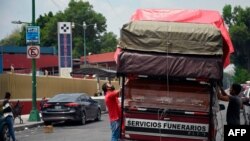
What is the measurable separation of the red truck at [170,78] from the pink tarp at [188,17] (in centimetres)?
36

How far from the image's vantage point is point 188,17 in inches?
480

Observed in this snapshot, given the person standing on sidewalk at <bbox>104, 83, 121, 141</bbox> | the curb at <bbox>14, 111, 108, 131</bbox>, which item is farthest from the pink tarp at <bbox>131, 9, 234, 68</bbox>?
the curb at <bbox>14, 111, 108, 131</bbox>

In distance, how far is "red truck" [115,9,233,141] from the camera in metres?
11.1

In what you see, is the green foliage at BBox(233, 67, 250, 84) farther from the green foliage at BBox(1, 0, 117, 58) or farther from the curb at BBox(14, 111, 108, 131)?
the curb at BBox(14, 111, 108, 131)

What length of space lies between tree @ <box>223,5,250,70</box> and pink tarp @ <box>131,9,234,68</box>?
74460 millimetres

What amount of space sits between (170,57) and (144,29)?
87cm

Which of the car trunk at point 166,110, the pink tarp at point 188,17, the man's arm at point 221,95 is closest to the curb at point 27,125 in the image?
the pink tarp at point 188,17

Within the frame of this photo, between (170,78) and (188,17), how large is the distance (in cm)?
173

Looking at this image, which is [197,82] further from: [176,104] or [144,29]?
[144,29]

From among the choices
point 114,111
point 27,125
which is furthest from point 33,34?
point 114,111

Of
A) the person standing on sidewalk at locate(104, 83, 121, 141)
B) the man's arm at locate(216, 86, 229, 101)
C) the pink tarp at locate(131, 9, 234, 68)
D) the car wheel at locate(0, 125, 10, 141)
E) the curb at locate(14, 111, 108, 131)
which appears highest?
the pink tarp at locate(131, 9, 234, 68)

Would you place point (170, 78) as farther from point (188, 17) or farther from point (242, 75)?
point (242, 75)

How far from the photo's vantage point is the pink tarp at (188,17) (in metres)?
12.0

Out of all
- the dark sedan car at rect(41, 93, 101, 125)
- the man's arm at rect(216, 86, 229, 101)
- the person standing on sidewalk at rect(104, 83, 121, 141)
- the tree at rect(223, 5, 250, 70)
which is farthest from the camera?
the tree at rect(223, 5, 250, 70)
